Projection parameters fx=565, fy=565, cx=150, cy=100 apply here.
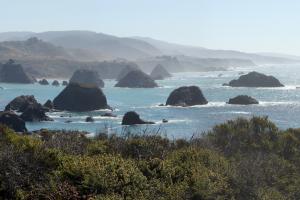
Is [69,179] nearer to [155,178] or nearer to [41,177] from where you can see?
[41,177]

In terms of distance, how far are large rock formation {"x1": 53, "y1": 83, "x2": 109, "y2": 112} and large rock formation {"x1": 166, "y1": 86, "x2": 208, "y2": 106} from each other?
1857 cm

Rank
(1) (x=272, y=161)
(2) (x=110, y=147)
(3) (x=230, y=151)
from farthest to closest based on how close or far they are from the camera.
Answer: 1. (3) (x=230, y=151)
2. (2) (x=110, y=147)
3. (1) (x=272, y=161)

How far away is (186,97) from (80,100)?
28.7m

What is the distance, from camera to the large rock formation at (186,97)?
15238 centimetres

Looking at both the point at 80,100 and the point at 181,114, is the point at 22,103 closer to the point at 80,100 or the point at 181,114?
the point at 80,100

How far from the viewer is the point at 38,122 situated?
397 feet

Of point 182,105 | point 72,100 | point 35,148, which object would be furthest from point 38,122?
point 35,148

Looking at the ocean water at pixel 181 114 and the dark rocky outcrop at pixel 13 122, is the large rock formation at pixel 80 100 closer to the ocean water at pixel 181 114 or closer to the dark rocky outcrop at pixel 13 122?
the ocean water at pixel 181 114

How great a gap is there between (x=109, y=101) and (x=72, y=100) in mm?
26777

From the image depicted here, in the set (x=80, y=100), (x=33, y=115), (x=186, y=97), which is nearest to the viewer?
(x=33, y=115)

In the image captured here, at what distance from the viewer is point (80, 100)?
14675cm

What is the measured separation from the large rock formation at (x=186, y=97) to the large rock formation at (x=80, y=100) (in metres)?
18.6

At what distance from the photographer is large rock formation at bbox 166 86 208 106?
152375 millimetres

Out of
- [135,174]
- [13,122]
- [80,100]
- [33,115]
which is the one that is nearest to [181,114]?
[80,100]
